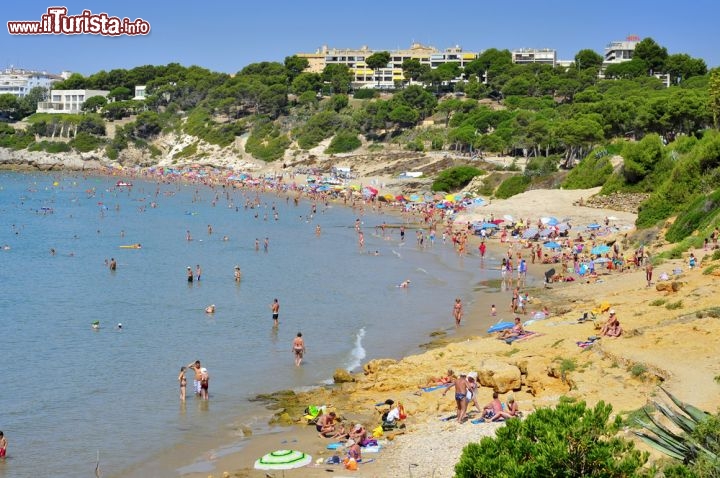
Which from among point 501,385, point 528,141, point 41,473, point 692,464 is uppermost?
point 528,141

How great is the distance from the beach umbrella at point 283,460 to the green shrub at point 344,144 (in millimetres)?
77341

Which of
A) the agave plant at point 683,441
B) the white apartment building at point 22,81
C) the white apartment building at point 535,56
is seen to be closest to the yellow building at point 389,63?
the white apartment building at point 535,56

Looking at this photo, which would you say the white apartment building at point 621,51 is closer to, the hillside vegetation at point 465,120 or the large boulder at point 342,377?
the hillside vegetation at point 465,120

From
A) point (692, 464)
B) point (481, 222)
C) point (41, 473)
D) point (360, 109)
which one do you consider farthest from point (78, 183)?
point (692, 464)

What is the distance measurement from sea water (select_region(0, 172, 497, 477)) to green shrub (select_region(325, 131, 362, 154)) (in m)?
35.0

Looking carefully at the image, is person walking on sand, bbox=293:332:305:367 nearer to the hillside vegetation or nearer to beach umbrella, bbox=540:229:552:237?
the hillside vegetation

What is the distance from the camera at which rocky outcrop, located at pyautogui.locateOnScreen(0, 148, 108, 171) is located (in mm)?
107938

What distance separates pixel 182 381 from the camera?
18.2 meters

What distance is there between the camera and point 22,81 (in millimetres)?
164125

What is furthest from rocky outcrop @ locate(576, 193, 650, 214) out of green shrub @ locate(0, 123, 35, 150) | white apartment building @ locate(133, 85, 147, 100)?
white apartment building @ locate(133, 85, 147, 100)

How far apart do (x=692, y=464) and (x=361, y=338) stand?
54.4ft

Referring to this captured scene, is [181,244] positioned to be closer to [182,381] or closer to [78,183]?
[182,381]

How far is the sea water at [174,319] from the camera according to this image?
16.8 metres

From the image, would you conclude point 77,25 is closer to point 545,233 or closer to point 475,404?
point 545,233
